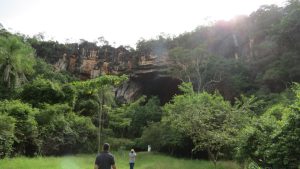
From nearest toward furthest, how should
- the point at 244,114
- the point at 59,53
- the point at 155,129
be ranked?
the point at 244,114, the point at 155,129, the point at 59,53

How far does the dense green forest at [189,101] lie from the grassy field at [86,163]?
1.40 m

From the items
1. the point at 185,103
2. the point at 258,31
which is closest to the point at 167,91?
the point at 258,31

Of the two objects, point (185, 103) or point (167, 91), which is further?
point (167, 91)

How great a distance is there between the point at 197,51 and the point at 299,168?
3590cm

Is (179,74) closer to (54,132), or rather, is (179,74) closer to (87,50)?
(87,50)

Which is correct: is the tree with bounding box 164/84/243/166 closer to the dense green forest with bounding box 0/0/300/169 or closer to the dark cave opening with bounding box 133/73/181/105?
the dense green forest with bounding box 0/0/300/169

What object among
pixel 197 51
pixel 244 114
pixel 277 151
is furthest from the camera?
pixel 197 51

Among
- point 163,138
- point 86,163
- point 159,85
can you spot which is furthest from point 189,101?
point 159,85

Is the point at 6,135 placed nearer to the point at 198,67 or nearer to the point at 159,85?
the point at 198,67

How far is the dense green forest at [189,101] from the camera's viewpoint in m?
20.8

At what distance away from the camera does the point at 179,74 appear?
157ft

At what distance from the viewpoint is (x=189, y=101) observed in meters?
29.1

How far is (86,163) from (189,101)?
9540 mm

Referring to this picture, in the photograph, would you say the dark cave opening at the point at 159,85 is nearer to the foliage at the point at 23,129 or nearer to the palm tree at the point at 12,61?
the palm tree at the point at 12,61
